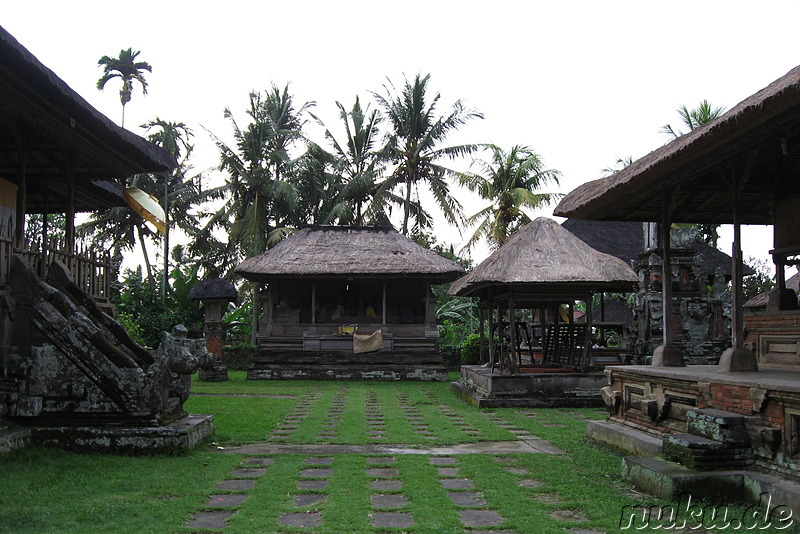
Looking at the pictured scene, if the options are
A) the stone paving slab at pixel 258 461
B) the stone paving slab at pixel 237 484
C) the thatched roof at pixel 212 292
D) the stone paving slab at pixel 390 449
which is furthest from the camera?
the thatched roof at pixel 212 292

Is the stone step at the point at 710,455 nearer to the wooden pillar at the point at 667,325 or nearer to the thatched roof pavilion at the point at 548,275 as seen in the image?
the wooden pillar at the point at 667,325

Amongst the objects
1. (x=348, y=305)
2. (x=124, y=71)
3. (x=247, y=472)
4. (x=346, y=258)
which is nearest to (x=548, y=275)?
(x=247, y=472)

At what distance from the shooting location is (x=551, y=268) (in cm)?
1400

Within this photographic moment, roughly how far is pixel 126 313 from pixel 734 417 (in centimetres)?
2368

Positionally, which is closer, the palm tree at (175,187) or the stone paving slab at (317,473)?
the stone paving slab at (317,473)

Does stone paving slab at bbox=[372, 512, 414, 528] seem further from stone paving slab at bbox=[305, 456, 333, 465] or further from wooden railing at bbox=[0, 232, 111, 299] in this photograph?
wooden railing at bbox=[0, 232, 111, 299]

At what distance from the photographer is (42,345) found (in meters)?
8.13

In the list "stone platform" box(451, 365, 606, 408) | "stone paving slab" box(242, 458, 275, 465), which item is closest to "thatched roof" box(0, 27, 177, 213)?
"stone paving slab" box(242, 458, 275, 465)

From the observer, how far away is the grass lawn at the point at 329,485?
16.8ft

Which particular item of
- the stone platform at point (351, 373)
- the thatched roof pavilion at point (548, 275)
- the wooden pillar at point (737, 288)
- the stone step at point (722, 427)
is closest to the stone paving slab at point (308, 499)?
the stone step at point (722, 427)

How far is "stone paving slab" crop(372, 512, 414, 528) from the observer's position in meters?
5.12

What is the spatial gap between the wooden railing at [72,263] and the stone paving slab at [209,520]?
4.35 meters

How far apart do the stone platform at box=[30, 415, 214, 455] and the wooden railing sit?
5.92 ft

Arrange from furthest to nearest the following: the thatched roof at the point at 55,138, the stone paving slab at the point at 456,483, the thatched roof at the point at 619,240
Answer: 1. the thatched roof at the point at 619,240
2. the thatched roof at the point at 55,138
3. the stone paving slab at the point at 456,483
